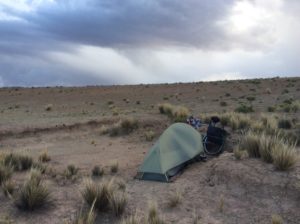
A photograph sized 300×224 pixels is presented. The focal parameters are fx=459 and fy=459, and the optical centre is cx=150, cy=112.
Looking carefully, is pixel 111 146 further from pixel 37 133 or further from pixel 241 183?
pixel 241 183

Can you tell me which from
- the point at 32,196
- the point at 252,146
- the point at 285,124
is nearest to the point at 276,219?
the point at 252,146

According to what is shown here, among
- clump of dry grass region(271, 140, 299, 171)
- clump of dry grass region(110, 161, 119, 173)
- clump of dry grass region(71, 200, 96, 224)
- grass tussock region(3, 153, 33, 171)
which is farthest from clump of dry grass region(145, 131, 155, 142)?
clump of dry grass region(71, 200, 96, 224)

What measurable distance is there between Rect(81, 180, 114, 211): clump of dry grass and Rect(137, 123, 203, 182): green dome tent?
2335mm

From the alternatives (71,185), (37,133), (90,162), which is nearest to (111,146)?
(90,162)

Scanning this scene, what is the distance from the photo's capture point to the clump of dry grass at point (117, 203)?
1091 centimetres

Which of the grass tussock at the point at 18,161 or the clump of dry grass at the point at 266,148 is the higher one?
the clump of dry grass at the point at 266,148

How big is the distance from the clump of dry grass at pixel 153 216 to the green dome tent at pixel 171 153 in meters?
2.64

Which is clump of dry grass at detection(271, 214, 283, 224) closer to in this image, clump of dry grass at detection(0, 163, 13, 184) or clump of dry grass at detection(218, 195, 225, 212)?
clump of dry grass at detection(218, 195, 225, 212)

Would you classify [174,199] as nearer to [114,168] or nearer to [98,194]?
[98,194]

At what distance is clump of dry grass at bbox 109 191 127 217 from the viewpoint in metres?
10.9

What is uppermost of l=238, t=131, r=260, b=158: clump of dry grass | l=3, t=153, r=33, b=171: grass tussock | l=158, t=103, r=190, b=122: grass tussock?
l=238, t=131, r=260, b=158: clump of dry grass

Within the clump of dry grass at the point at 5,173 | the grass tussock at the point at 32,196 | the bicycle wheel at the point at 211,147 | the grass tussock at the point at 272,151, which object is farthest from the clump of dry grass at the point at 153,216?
the bicycle wheel at the point at 211,147

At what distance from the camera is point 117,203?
35.9 ft

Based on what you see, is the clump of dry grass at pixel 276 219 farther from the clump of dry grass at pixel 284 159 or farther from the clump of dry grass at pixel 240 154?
the clump of dry grass at pixel 240 154
